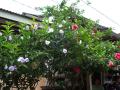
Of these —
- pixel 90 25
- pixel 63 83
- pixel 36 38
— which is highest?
pixel 90 25

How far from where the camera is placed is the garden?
661cm

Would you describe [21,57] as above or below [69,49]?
below

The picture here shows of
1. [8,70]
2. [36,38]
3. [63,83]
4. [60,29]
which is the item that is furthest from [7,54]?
[63,83]

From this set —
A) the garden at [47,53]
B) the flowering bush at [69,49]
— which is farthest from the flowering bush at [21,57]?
the flowering bush at [69,49]

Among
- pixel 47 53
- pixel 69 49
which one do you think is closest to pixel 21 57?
pixel 47 53

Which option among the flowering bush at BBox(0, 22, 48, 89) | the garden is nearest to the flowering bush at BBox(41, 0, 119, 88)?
the garden

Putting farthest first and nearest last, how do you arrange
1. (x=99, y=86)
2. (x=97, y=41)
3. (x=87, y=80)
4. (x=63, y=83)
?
1. (x=99, y=86)
2. (x=87, y=80)
3. (x=63, y=83)
4. (x=97, y=41)

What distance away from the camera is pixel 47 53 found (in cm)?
691

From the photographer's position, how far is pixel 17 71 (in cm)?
661

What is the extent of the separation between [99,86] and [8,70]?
7668mm

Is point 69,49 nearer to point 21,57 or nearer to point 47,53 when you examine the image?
point 47,53

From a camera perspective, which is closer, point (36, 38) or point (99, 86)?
point (36, 38)

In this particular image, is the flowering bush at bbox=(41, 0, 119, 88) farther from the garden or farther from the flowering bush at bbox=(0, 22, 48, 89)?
the flowering bush at bbox=(0, 22, 48, 89)

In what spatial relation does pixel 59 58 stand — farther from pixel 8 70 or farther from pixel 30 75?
pixel 8 70
